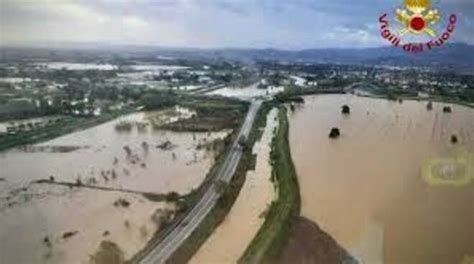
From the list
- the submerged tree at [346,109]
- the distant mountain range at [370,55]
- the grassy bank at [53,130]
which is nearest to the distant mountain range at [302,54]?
the distant mountain range at [370,55]

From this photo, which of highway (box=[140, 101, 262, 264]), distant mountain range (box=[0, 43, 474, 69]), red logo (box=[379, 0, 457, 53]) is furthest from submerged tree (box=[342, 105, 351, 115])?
red logo (box=[379, 0, 457, 53])

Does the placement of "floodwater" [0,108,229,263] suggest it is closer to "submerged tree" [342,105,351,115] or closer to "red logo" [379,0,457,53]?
"submerged tree" [342,105,351,115]

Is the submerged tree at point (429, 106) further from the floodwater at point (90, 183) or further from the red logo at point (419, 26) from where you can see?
the floodwater at point (90, 183)

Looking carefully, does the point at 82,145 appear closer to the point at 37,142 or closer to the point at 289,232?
the point at 37,142

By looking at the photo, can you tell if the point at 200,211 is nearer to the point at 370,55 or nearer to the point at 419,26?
the point at 370,55

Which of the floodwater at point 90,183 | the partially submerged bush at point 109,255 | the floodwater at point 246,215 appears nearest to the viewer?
the partially submerged bush at point 109,255

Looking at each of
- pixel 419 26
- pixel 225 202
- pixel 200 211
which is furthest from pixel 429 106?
pixel 200 211
